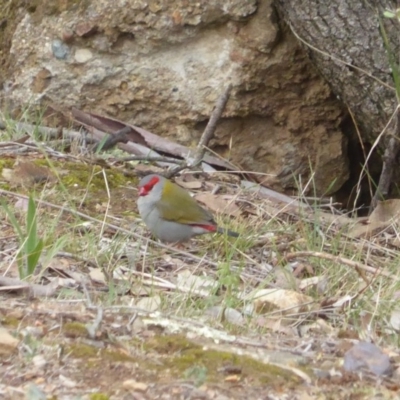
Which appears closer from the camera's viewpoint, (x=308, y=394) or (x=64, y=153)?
(x=308, y=394)

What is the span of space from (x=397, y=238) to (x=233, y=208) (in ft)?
2.63

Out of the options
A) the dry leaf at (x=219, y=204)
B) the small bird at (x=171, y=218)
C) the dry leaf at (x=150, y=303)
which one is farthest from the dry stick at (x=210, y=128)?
the dry leaf at (x=150, y=303)

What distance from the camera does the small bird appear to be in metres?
4.05

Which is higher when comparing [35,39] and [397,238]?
[35,39]

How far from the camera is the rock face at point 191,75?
533cm

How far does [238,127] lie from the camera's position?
5.59 meters

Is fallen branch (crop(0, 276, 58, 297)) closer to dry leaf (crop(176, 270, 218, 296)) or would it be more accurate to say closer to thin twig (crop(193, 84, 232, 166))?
dry leaf (crop(176, 270, 218, 296))

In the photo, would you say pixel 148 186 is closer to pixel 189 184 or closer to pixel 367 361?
pixel 189 184

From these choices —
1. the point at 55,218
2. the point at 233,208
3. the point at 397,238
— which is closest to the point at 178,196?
the point at 233,208

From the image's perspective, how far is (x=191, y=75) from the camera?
5465 millimetres

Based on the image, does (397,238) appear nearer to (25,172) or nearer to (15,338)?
(25,172)

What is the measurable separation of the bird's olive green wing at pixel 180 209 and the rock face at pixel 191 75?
3.93 ft

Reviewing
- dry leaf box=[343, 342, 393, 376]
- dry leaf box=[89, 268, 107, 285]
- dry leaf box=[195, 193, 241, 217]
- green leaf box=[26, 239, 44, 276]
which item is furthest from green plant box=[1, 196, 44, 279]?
dry leaf box=[195, 193, 241, 217]

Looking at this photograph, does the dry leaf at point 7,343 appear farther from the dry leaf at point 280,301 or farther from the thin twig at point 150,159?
the thin twig at point 150,159
